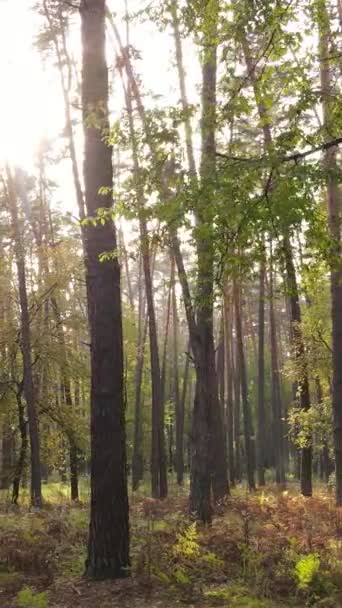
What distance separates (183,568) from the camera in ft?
24.4

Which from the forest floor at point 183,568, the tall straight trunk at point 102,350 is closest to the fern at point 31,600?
the forest floor at point 183,568

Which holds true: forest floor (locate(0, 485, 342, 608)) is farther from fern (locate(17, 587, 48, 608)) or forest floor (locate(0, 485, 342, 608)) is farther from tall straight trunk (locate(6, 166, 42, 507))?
tall straight trunk (locate(6, 166, 42, 507))

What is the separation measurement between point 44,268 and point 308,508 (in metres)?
10.9

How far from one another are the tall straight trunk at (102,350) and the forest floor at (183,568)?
498mm

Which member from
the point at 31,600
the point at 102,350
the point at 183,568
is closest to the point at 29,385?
the point at 102,350

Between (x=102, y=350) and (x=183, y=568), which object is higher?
(x=102, y=350)

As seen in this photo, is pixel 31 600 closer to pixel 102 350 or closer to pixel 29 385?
pixel 102 350

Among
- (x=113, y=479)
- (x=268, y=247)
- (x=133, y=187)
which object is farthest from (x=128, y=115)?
(x=113, y=479)

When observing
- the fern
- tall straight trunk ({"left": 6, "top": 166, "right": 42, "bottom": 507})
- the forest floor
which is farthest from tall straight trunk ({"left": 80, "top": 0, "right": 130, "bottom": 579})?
tall straight trunk ({"left": 6, "top": 166, "right": 42, "bottom": 507})

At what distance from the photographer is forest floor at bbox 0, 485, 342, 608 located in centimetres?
A: 658

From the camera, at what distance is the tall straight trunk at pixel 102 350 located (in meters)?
7.20

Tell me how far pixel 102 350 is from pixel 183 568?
2.88 metres

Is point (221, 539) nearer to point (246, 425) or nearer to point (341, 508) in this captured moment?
point (341, 508)

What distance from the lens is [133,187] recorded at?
6445 millimetres
